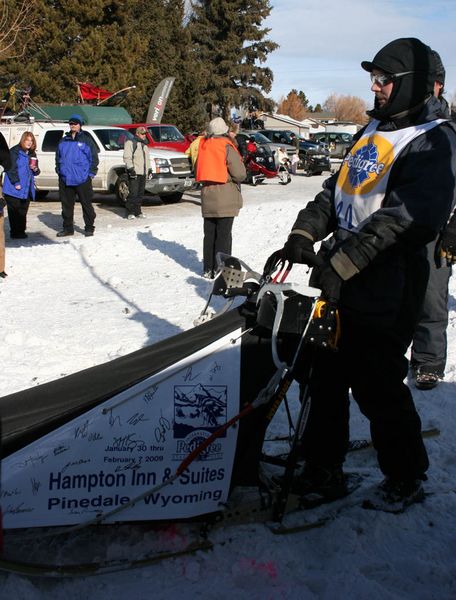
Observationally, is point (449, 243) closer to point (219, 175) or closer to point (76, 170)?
point (219, 175)

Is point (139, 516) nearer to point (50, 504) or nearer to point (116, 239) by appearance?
point (50, 504)

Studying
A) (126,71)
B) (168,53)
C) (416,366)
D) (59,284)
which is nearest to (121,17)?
(126,71)

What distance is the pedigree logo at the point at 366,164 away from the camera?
9.85 ft

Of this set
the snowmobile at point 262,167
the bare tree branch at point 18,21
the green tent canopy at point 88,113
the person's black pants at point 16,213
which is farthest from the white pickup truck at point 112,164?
the bare tree branch at point 18,21

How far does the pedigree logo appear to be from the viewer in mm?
3002

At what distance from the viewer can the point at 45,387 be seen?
9.68 ft

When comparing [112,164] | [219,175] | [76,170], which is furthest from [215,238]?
[112,164]

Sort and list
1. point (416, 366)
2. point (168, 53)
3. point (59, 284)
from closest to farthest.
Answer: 1. point (416, 366)
2. point (59, 284)
3. point (168, 53)

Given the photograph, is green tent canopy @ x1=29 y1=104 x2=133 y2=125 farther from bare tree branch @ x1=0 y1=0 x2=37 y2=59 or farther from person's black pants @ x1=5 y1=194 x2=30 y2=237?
person's black pants @ x1=5 y1=194 x2=30 y2=237

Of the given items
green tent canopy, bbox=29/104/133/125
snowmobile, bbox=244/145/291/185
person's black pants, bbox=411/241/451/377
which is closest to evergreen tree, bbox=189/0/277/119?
green tent canopy, bbox=29/104/133/125

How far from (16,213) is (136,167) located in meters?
3.08

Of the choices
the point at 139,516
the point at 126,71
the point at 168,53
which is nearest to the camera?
the point at 139,516

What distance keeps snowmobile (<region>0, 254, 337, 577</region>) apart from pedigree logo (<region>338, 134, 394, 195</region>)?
Answer: 22.8 inches

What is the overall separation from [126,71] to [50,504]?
33149 millimetres
